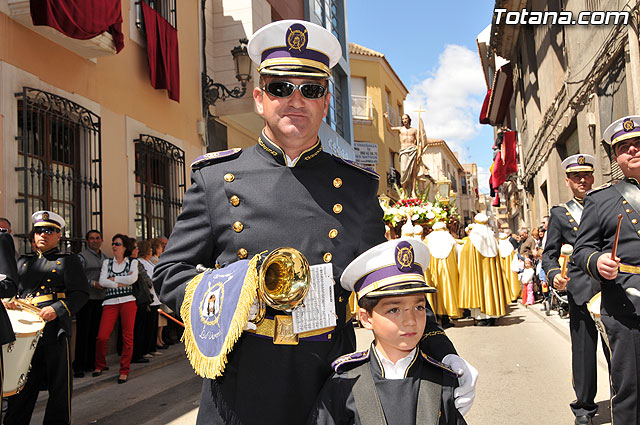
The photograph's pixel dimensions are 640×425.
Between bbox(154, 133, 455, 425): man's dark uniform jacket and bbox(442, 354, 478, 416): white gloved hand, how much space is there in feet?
0.23

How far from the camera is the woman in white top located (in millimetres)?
7707

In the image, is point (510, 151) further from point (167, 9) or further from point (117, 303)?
point (117, 303)

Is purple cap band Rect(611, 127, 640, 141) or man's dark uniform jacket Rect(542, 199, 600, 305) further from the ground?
purple cap band Rect(611, 127, 640, 141)

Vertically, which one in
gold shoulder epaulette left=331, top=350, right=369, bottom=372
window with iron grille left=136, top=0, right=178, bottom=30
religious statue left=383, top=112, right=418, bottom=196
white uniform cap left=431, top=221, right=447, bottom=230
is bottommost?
gold shoulder epaulette left=331, top=350, right=369, bottom=372

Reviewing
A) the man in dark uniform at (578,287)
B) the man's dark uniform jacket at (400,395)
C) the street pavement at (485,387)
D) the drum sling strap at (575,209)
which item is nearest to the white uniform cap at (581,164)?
the man in dark uniform at (578,287)

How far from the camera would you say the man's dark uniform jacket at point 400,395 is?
2312 millimetres

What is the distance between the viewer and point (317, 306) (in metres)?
2.06

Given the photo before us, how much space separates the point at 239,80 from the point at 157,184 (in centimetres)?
265

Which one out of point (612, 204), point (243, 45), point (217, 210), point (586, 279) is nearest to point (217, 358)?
point (217, 210)

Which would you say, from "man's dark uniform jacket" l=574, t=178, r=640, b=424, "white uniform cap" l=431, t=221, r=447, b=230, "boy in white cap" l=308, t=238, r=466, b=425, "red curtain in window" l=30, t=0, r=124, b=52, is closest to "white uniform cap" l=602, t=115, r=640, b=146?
"man's dark uniform jacket" l=574, t=178, r=640, b=424

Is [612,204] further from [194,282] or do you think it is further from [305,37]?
[194,282]

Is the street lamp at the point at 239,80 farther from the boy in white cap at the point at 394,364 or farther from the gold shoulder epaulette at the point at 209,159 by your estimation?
the boy in white cap at the point at 394,364

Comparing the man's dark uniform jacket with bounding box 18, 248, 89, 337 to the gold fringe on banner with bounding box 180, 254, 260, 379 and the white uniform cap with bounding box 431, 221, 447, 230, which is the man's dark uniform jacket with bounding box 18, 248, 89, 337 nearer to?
the gold fringe on banner with bounding box 180, 254, 260, 379

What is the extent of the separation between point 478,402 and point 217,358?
4.70 metres
